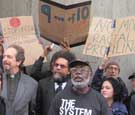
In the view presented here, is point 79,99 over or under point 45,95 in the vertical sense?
over

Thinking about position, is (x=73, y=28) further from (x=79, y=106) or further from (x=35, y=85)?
(x=79, y=106)

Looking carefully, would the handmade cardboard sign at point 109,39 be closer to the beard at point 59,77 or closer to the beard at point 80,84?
the beard at point 59,77

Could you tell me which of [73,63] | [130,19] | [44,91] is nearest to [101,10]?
[130,19]

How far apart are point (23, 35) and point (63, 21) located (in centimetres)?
60

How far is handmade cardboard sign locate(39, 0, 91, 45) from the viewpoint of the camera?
5.89 m

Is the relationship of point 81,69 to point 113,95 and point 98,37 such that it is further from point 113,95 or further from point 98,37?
point 98,37

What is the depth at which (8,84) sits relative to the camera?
4789mm

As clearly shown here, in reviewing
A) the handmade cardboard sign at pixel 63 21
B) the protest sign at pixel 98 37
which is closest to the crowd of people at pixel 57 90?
the handmade cardboard sign at pixel 63 21

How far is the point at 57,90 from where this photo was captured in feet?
16.3

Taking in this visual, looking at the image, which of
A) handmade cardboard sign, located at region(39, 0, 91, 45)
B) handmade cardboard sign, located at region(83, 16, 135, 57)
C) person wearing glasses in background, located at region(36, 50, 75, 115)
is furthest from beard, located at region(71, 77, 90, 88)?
handmade cardboard sign, located at region(83, 16, 135, 57)

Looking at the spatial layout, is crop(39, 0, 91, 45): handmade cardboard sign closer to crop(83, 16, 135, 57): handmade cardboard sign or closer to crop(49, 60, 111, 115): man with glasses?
crop(83, 16, 135, 57): handmade cardboard sign

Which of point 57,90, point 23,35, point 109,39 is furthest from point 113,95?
point 23,35

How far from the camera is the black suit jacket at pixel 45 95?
5004 millimetres

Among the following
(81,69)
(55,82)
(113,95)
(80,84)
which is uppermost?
(81,69)
